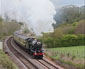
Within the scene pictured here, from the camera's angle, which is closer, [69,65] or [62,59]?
[69,65]

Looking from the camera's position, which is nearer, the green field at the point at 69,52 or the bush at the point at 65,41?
the green field at the point at 69,52

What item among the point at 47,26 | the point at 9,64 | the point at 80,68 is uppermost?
the point at 47,26

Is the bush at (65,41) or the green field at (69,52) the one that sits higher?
the bush at (65,41)

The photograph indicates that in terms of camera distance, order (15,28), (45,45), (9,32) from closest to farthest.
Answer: (45,45) < (15,28) < (9,32)

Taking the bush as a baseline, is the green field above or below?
below

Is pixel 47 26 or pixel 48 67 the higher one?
pixel 47 26

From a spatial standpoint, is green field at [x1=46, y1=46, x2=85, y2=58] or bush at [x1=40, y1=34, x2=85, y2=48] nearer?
green field at [x1=46, y1=46, x2=85, y2=58]

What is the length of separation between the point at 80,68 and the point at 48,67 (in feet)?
10.1

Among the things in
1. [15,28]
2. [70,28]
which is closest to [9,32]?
[15,28]

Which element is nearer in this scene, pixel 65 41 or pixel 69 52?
pixel 69 52

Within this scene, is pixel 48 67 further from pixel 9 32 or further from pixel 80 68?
pixel 9 32

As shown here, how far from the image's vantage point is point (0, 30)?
207ft

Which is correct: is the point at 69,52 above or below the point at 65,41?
below

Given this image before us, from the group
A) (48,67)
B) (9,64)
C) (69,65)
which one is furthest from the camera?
(69,65)
